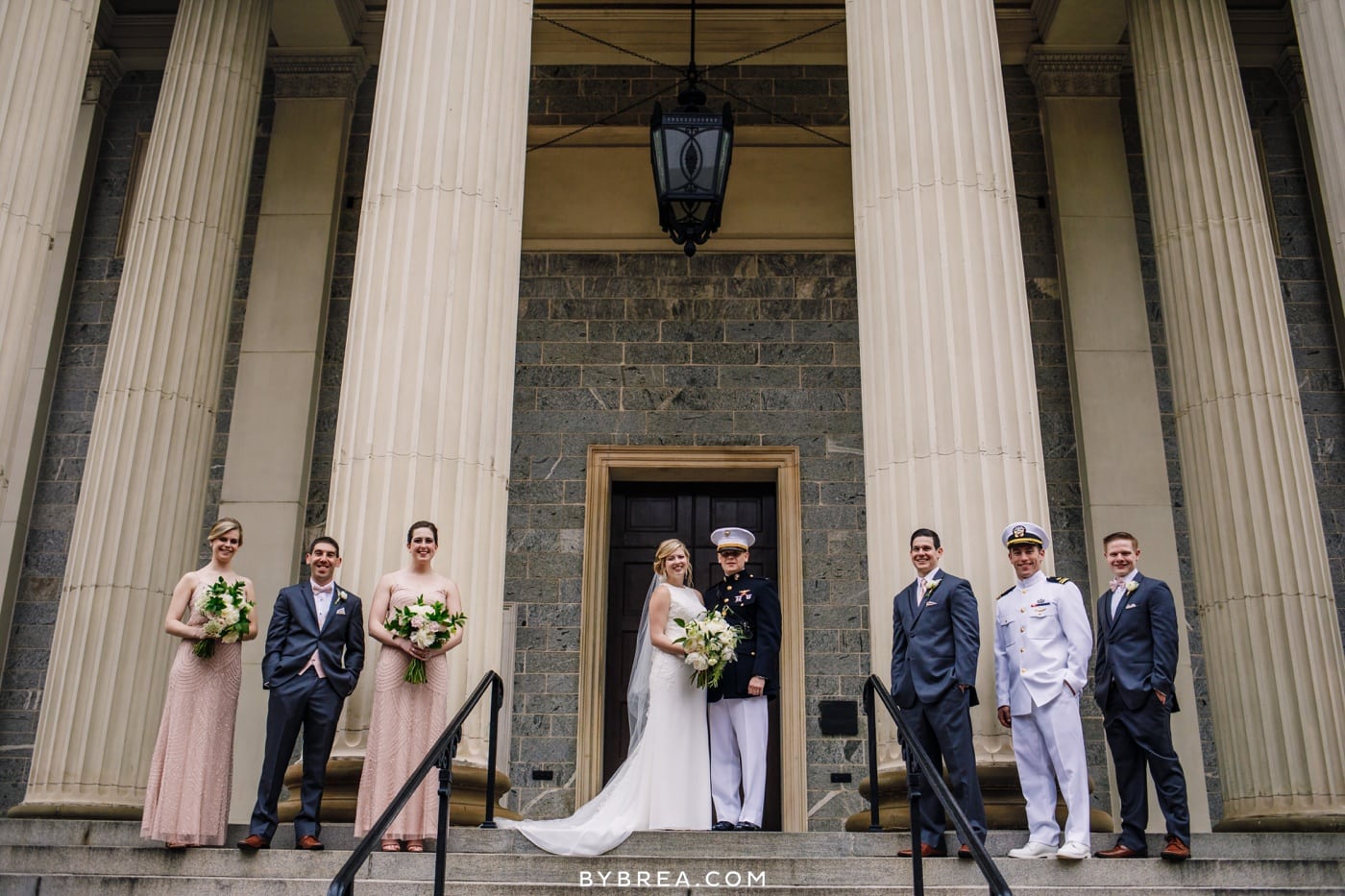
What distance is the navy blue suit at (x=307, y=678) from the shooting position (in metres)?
7.25

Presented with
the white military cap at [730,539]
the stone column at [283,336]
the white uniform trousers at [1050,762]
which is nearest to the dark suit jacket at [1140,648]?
the white uniform trousers at [1050,762]

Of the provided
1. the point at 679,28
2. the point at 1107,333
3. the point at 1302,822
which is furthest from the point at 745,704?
the point at 679,28

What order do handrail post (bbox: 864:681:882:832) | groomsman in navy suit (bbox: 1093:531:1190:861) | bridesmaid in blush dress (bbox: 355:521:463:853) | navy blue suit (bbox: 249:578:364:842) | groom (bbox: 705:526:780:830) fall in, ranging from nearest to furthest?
groomsman in navy suit (bbox: 1093:531:1190:861)
bridesmaid in blush dress (bbox: 355:521:463:853)
navy blue suit (bbox: 249:578:364:842)
handrail post (bbox: 864:681:882:832)
groom (bbox: 705:526:780:830)

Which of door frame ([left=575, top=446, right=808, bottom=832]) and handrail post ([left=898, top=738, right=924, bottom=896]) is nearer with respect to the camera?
handrail post ([left=898, top=738, right=924, bottom=896])

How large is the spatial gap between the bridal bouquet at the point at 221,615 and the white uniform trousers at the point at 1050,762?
4.34 m

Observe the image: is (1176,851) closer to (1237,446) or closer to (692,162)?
(1237,446)

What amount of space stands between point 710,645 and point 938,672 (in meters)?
1.50

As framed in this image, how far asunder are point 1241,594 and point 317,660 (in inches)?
272

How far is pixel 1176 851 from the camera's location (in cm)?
662

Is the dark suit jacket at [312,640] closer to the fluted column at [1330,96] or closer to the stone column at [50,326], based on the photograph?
the stone column at [50,326]

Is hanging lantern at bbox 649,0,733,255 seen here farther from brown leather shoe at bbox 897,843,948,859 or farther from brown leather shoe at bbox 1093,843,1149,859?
brown leather shoe at bbox 1093,843,1149,859

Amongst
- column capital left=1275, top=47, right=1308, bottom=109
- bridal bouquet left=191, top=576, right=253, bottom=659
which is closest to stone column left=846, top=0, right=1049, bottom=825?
bridal bouquet left=191, top=576, right=253, bottom=659

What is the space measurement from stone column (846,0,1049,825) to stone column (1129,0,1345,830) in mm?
2923

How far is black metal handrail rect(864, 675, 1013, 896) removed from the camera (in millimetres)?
4723
